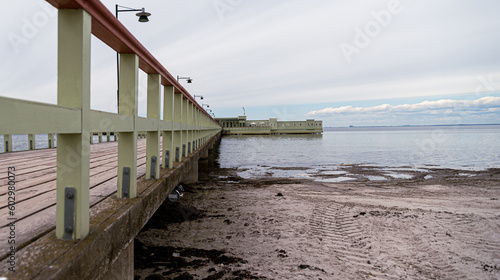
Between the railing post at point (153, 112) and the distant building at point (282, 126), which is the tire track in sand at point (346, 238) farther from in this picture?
the distant building at point (282, 126)

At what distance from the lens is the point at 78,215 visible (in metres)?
1.74

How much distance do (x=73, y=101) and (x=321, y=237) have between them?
4.37 m

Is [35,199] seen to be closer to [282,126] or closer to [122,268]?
[122,268]

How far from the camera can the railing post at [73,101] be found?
163 cm

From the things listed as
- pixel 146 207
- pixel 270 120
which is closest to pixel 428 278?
pixel 146 207

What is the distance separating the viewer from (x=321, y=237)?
5109 mm

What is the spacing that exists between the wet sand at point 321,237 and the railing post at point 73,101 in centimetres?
223

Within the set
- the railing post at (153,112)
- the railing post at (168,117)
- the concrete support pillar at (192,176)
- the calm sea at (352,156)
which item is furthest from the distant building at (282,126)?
the railing post at (153,112)

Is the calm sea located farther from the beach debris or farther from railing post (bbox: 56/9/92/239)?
railing post (bbox: 56/9/92/239)

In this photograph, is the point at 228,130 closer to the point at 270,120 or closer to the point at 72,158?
the point at 270,120

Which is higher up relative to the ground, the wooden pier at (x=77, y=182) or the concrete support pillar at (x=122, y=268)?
the wooden pier at (x=77, y=182)

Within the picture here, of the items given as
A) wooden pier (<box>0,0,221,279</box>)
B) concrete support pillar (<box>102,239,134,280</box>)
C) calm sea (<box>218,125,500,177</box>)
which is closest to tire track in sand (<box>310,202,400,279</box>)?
concrete support pillar (<box>102,239,134,280</box>)

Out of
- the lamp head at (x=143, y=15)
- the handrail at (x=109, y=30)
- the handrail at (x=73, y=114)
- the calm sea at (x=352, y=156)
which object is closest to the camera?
→ the handrail at (x=73, y=114)

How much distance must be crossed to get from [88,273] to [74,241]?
19 centimetres
